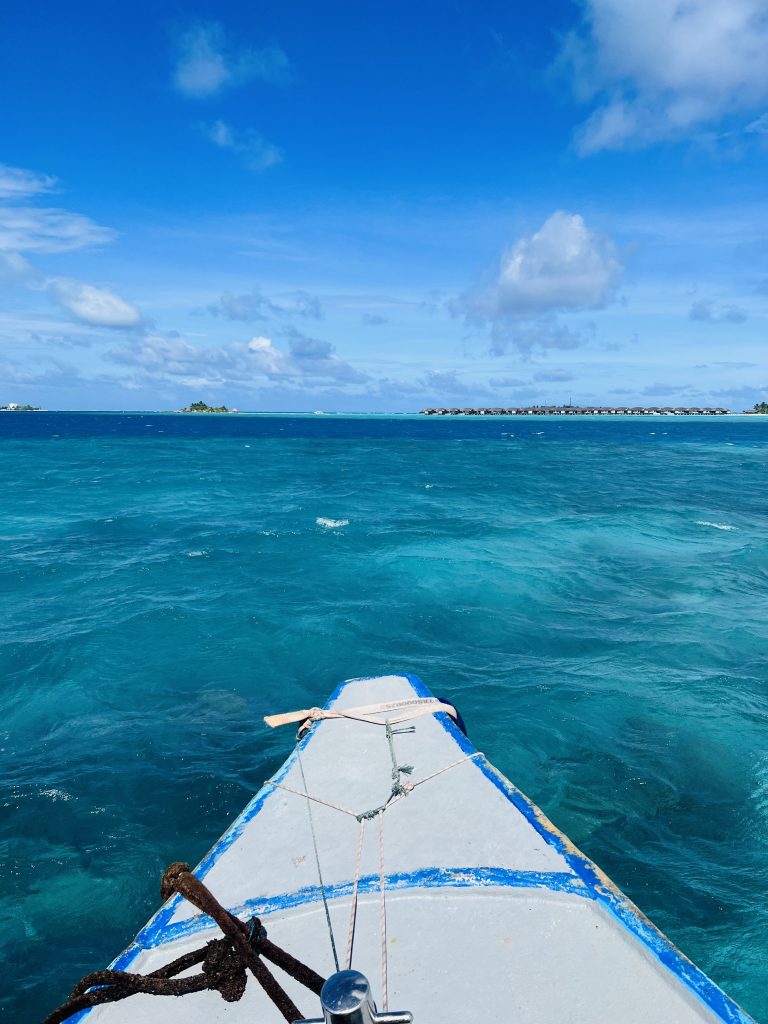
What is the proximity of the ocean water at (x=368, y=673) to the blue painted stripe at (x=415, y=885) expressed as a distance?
284 centimetres

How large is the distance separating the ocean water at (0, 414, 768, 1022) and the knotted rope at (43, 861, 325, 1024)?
141 inches

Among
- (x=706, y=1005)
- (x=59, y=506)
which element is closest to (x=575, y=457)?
(x=59, y=506)

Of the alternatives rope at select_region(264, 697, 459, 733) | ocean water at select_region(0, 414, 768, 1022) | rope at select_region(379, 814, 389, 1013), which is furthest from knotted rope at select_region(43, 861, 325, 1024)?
ocean water at select_region(0, 414, 768, 1022)

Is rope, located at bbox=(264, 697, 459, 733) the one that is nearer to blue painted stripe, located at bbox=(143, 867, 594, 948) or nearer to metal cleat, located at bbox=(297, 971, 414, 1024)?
blue painted stripe, located at bbox=(143, 867, 594, 948)

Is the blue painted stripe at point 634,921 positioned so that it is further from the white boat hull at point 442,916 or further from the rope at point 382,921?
the rope at point 382,921

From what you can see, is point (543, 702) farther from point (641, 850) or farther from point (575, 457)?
point (575, 457)

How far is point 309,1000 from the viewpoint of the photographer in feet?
10.0

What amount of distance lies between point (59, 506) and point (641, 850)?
2824 centimetres

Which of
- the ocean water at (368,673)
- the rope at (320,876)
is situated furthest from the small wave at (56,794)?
the rope at (320,876)

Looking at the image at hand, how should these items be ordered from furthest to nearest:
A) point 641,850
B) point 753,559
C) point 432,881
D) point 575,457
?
point 575,457, point 753,559, point 641,850, point 432,881

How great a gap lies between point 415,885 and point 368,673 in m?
7.62

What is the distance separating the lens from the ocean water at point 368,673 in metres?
6.26

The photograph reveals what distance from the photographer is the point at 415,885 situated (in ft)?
12.3

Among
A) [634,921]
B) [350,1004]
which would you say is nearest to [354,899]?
[634,921]
